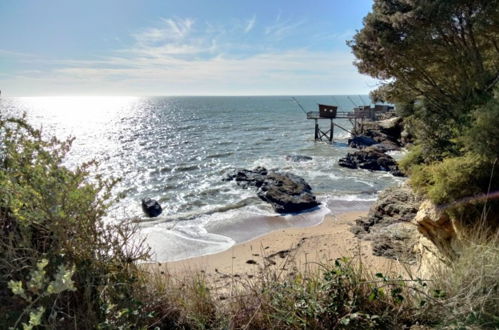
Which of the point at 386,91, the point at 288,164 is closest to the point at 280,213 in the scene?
→ the point at 386,91

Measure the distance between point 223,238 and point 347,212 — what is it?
600 cm

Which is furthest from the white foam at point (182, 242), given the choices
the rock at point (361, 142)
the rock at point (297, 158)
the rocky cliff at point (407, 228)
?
the rock at point (361, 142)

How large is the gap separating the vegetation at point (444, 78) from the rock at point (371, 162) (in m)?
12.9

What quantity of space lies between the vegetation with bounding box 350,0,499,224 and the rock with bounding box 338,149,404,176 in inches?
510

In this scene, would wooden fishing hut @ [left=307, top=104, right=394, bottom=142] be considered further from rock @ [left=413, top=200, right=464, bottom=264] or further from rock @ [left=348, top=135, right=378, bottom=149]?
rock @ [left=413, top=200, right=464, bottom=264]

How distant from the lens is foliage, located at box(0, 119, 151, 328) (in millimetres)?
2416

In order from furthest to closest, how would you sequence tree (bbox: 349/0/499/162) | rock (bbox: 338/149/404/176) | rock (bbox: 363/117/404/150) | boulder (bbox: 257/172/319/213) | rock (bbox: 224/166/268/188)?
rock (bbox: 363/117/404/150) < rock (bbox: 338/149/404/176) < rock (bbox: 224/166/268/188) < boulder (bbox: 257/172/319/213) < tree (bbox: 349/0/499/162)

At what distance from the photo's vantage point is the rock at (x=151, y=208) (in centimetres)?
1405

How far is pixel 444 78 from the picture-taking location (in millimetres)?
9312

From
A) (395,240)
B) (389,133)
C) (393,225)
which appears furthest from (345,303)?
(389,133)

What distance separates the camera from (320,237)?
10.5 meters

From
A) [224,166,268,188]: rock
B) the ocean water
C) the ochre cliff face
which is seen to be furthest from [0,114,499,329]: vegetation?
[224,166,268,188]: rock

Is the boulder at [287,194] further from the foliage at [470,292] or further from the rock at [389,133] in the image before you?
the rock at [389,133]

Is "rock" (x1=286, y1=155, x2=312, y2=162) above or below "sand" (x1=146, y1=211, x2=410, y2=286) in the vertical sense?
above
